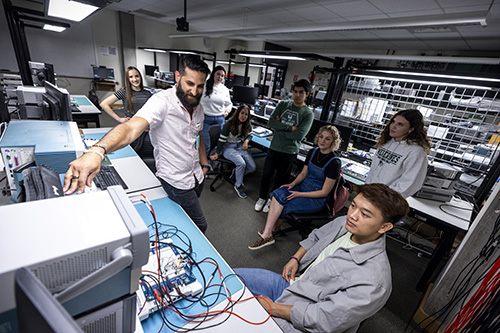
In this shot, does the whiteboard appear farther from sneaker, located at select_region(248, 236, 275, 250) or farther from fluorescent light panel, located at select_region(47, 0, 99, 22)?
sneaker, located at select_region(248, 236, 275, 250)

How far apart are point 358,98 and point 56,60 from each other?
7791mm

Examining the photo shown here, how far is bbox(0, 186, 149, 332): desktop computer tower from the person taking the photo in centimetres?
43

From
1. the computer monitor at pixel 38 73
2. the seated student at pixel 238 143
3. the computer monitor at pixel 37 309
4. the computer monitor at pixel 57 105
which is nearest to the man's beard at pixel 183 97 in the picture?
the computer monitor at pixel 57 105

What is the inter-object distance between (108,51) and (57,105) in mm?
6678

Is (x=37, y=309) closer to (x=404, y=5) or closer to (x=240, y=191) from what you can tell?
(x=240, y=191)

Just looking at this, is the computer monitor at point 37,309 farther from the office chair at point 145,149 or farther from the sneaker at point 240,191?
the sneaker at point 240,191

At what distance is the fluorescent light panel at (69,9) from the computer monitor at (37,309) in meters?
1.91

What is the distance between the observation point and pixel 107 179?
1448 millimetres

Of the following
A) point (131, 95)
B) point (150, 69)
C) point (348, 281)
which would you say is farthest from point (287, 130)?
point (150, 69)

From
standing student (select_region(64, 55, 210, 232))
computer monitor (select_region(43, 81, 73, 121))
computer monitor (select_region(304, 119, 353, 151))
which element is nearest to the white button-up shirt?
standing student (select_region(64, 55, 210, 232))

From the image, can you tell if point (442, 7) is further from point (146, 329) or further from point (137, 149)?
point (146, 329)

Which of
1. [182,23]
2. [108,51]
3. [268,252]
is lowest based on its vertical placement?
[268,252]

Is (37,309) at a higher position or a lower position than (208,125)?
higher

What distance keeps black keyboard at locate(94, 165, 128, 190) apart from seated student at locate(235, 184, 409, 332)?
96cm
